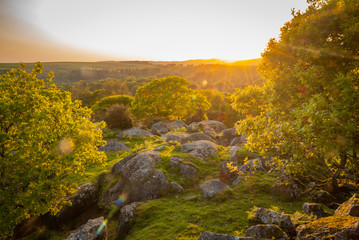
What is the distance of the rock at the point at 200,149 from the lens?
75.3ft

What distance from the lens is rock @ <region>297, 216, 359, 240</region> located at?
24.2 ft

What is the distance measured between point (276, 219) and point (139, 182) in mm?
10845

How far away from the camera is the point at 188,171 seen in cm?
1927

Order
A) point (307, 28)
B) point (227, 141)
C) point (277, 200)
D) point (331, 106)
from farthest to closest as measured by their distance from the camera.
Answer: point (227, 141) → point (277, 200) → point (307, 28) → point (331, 106)

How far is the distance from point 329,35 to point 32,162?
18.3m

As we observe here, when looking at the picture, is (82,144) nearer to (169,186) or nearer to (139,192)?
(139,192)

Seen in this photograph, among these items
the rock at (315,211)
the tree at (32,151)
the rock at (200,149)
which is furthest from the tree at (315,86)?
the tree at (32,151)

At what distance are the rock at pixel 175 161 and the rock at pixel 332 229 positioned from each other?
11.9 m

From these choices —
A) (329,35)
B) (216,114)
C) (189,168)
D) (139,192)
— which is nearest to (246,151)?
(189,168)

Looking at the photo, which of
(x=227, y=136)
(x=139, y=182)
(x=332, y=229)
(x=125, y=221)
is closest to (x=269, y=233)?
(x=332, y=229)

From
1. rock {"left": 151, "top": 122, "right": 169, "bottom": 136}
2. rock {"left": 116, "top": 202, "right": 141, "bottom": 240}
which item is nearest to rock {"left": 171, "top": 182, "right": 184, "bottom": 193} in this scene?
rock {"left": 116, "top": 202, "right": 141, "bottom": 240}

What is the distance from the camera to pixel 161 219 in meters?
13.5

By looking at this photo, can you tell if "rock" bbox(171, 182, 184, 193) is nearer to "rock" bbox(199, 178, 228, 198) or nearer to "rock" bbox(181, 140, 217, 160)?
"rock" bbox(199, 178, 228, 198)

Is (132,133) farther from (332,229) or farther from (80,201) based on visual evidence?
(332,229)
